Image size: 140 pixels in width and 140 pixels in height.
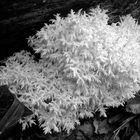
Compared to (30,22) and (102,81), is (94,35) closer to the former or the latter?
(102,81)

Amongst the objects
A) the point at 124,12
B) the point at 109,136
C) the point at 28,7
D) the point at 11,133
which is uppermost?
the point at 28,7

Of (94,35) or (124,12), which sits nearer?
(94,35)

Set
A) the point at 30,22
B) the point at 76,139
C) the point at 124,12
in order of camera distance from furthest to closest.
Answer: the point at 124,12
the point at 76,139
the point at 30,22

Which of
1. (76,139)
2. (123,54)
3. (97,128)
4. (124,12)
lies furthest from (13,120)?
(124,12)

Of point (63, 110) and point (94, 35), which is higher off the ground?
point (94, 35)

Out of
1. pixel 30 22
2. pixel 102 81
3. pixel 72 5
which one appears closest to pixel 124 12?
pixel 72 5

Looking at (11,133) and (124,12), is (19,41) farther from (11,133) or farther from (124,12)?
(124,12)

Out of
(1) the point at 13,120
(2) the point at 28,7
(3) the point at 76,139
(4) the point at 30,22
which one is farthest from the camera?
(3) the point at 76,139
